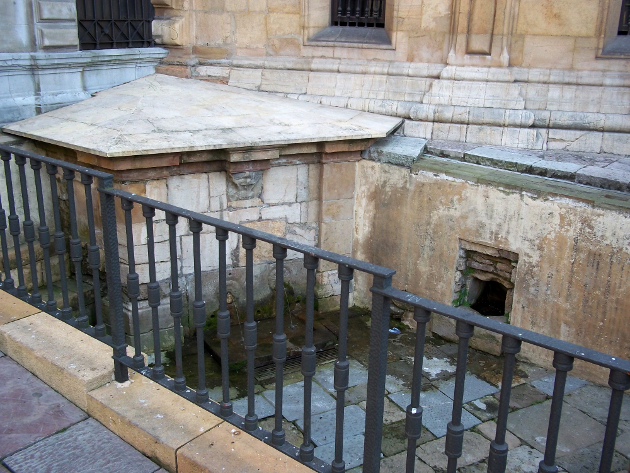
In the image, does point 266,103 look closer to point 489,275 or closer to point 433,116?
point 433,116

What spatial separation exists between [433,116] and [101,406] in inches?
178

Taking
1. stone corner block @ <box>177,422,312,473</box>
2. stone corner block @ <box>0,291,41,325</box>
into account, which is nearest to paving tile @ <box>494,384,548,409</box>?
stone corner block @ <box>177,422,312,473</box>

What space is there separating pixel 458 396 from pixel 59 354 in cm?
195

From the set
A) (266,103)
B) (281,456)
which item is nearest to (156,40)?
(266,103)

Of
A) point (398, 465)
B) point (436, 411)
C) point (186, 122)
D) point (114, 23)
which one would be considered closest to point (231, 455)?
point (398, 465)

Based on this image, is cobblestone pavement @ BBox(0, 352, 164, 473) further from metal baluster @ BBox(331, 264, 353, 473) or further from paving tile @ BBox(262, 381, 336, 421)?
paving tile @ BBox(262, 381, 336, 421)

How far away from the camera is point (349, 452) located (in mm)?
4172

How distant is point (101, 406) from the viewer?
2.70 metres

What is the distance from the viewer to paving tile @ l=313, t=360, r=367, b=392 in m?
5.07

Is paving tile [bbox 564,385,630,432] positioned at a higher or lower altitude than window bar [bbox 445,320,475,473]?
lower

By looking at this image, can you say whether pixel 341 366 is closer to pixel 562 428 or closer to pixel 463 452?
pixel 463 452

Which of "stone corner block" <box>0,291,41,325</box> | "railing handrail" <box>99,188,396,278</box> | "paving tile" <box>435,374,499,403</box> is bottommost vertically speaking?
"paving tile" <box>435,374,499,403</box>

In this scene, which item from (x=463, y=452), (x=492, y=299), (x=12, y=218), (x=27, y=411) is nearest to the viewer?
(x=27, y=411)

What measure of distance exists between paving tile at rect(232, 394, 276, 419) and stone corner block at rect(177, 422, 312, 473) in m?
2.23
